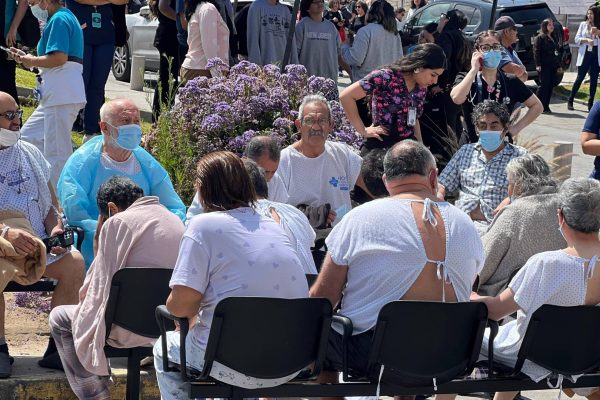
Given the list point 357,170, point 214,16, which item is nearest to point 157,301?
point 357,170

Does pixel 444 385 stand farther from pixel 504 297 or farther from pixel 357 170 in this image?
pixel 357 170

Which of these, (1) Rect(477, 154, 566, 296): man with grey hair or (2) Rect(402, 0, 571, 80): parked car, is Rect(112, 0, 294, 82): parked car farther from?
(1) Rect(477, 154, 566, 296): man with grey hair

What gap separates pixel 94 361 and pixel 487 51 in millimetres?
4330

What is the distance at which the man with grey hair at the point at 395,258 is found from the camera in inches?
192

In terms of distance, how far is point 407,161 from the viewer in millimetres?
5109

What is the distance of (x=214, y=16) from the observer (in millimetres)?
10602

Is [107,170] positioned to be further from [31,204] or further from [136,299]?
[136,299]

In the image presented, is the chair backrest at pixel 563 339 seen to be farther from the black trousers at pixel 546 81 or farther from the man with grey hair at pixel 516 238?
the black trousers at pixel 546 81

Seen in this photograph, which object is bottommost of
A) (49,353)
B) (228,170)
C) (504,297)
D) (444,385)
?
(49,353)

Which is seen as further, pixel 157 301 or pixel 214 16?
pixel 214 16

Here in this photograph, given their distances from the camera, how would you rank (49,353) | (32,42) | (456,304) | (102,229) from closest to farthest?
(456,304), (102,229), (49,353), (32,42)

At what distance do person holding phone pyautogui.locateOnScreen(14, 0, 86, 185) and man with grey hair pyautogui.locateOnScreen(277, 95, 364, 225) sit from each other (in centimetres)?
A: 217

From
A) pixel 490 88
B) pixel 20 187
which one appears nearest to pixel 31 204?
pixel 20 187

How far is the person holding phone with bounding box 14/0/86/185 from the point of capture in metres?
8.49
